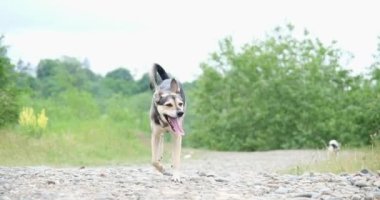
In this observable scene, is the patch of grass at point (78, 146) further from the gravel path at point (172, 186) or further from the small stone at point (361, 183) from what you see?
the small stone at point (361, 183)

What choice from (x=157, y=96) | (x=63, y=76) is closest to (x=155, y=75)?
(x=157, y=96)

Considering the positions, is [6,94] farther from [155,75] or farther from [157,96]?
[157,96]

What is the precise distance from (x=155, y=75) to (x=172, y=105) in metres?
1.25

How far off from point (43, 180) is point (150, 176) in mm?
1628

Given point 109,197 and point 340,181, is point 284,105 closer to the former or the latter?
point 340,181

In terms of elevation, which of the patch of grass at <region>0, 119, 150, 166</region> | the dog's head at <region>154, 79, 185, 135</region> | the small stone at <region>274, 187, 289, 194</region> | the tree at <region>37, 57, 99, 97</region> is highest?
the tree at <region>37, 57, 99, 97</region>

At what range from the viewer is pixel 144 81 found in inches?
2388

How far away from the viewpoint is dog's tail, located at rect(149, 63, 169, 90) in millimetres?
10320

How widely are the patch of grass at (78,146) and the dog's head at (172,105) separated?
906 centimetres

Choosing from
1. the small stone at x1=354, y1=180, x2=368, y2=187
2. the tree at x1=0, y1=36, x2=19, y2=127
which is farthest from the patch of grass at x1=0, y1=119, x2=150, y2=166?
the small stone at x1=354, y1=180, x2=368, y2=187

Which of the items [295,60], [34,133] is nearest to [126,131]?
[34,133]

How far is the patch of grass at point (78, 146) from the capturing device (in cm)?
1994

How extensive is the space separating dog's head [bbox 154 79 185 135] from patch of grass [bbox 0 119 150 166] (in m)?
9.06

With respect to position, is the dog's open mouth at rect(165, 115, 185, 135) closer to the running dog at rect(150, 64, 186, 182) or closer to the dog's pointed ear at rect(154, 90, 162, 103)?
the running dog at rect(150, 64, 186, 182)
